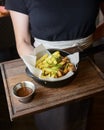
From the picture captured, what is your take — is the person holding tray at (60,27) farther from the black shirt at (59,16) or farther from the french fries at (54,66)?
the french fries at (54,66)

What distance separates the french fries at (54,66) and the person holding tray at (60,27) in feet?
0.48

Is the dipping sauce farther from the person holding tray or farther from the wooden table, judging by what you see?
the person holding tray

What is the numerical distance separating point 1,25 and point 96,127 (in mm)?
828

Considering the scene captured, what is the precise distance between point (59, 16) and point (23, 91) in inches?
13.3

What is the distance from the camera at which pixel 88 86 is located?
0.79 metres

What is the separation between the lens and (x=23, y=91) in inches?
30.7

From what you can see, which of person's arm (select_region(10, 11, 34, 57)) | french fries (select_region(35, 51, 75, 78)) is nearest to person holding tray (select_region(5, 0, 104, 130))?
person's arm (select_region(10, 11, 34, 57))

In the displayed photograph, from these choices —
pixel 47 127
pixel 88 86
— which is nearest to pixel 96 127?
pixel 47 127

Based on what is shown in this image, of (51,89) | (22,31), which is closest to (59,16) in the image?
(22,31)

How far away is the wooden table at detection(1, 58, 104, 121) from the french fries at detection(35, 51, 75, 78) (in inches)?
2.1

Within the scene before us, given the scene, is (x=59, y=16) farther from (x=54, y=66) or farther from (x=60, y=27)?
(x=54, y=66)

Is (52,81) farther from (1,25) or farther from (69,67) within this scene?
(1,25)

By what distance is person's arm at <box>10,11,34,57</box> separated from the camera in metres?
0.98

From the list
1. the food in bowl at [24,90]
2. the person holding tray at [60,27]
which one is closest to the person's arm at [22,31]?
the person holding tray at [60,27]
